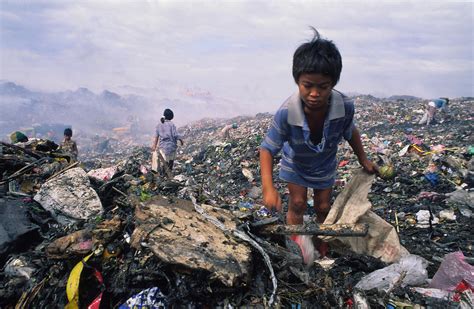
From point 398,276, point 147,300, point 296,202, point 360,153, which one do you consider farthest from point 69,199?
point 398,276

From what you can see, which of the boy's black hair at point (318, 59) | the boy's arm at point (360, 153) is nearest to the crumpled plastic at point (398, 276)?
the boy's arm at point (360, 153)

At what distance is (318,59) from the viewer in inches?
77.0

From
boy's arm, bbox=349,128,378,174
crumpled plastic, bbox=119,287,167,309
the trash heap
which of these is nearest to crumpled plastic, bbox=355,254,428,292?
the trash heap

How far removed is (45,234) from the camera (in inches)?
105

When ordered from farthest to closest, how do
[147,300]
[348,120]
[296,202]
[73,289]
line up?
[296,202], [348,120], [73,289], [147,300]

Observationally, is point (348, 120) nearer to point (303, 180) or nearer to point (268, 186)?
point (303, 180)

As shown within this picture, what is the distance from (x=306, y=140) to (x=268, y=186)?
1.56ft

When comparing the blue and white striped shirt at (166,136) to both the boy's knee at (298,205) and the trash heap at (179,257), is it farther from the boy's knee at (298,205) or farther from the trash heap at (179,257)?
the boy's knee at (298,205)

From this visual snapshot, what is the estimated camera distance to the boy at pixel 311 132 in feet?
6.65

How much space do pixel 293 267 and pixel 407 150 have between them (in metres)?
6.24

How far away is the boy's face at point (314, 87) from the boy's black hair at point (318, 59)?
3 centimetres

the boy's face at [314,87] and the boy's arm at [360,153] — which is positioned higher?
the boy's face at [314,87]

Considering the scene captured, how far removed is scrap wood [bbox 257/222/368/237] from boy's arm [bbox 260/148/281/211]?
0.15m

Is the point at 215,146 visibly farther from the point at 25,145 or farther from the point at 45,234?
the point at 45,234
